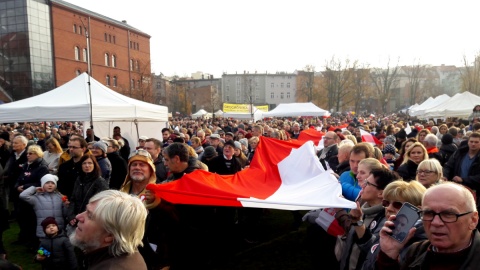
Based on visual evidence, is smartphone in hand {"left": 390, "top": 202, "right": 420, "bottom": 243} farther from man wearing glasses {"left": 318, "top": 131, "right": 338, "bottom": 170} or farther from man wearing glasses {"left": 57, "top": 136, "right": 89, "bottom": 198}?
man wearing glasses {"left": 57, "top": 136, "right": 89, "bottom": 198}

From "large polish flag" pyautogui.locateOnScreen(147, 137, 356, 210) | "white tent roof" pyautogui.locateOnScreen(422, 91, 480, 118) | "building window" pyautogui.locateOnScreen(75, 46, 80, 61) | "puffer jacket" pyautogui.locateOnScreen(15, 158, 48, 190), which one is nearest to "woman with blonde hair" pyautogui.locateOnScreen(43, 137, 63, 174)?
"puffer jacket" pyautogui.locateOnScreen(15, 158, 48, 190)

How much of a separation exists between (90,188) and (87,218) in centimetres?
290

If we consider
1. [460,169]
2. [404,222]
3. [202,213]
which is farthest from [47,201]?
[460,169]

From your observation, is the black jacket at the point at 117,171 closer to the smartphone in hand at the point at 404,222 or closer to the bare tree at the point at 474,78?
the smartphone in hand at the point at 404,222

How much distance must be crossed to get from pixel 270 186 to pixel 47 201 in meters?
3.63

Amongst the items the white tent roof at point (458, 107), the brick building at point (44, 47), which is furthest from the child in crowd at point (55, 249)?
the brick building at point (44, 47)

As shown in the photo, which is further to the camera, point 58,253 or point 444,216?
point 58,253

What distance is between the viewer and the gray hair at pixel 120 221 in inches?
91.8

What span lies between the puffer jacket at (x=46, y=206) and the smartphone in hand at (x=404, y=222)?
528 cm

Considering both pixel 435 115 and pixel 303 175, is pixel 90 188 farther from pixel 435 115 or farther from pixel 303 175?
pixel 435 115

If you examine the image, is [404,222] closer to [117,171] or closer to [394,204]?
[394,204]

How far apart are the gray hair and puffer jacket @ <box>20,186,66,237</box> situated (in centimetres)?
406

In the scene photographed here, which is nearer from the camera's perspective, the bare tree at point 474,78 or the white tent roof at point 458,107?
the white tent roof at point 458,107

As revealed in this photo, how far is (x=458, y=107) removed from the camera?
21812 mm
